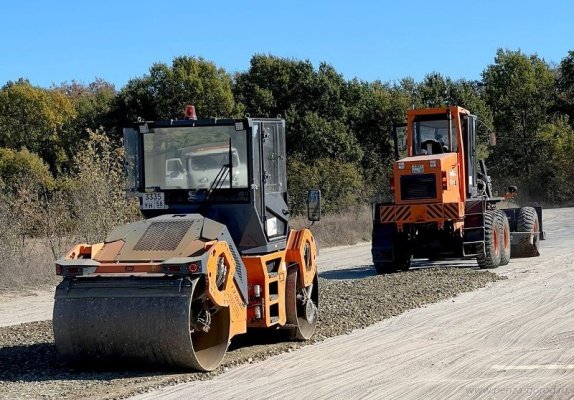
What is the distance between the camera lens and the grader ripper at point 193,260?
28.9 ft

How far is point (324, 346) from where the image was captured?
11.0 metres

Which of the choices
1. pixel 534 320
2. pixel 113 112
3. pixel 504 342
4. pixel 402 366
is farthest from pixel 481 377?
pixel 113 112

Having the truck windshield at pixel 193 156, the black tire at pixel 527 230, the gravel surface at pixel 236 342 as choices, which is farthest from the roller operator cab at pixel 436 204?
the truck windshield at pixel 193 156

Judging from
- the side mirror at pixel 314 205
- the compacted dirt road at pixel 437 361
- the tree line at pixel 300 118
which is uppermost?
the tree line at pixel 300 118

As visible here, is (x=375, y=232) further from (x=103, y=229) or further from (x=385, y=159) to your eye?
(x=385, y=159)

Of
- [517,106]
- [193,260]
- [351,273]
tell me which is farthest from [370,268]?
[517,106]

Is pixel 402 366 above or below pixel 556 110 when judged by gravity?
below

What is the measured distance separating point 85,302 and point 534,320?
652 cm

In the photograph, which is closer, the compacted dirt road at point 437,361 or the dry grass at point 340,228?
the compacted dirt road at point 437,361

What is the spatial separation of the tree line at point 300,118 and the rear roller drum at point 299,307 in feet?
76.2

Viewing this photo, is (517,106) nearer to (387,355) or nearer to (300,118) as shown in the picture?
(300,118)

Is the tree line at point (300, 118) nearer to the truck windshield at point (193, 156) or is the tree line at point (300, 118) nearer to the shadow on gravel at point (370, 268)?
the shadow on gravel at point (370, 268)

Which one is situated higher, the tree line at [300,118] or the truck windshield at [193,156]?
the tree line at [300,118]

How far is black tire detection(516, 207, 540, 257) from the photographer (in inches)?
882
